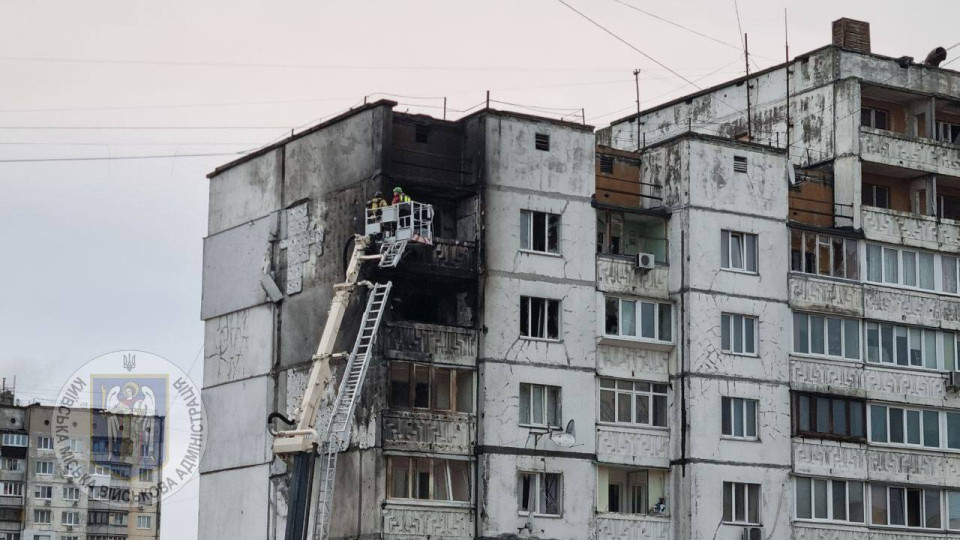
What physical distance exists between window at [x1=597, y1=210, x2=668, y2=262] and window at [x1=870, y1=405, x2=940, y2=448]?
1082 cm

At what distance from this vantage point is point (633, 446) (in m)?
64.3

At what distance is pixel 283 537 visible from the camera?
63.3 metres

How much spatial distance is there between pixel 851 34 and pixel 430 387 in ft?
85.4

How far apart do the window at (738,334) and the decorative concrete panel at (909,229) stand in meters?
6.94

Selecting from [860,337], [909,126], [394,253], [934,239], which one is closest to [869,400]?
[860,337]

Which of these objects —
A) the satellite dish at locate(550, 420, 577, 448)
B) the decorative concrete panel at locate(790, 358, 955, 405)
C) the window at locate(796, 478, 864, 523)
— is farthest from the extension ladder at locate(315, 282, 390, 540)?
the window at locate(796, 478, 864, 523)

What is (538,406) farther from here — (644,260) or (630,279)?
(644,260)

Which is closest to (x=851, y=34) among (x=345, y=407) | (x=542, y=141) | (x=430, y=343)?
(x=542, y=141)

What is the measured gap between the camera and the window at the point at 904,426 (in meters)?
69.6

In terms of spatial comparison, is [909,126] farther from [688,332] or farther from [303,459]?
[303,459]

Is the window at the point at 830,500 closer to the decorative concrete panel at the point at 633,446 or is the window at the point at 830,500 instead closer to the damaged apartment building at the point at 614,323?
the damaged apartment building at the point at 614,323

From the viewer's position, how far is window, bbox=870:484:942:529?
226ft

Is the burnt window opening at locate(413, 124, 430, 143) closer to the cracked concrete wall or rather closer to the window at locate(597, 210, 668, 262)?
the cracked concrete wall

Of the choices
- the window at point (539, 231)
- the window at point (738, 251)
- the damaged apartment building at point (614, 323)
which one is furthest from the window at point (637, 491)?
the window at point (539, 231)
